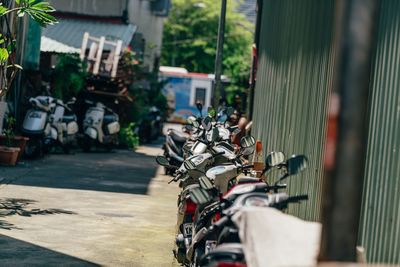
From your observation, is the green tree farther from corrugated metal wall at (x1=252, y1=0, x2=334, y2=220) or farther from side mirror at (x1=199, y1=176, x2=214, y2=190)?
side mirror at (x1=199, y1=176, x2=214, y2=190)

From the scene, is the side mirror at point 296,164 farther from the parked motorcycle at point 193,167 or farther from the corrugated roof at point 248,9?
the corrugated roof at point 248,9

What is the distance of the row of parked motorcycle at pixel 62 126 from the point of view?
827 inches

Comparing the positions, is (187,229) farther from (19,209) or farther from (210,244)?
(19,209)

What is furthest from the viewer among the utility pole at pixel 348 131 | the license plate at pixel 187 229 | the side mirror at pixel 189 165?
the side mirror at pixel 189 165

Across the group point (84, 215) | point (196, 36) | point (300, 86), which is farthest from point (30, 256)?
point (196, 36)

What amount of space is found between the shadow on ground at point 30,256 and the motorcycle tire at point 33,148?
431 inches

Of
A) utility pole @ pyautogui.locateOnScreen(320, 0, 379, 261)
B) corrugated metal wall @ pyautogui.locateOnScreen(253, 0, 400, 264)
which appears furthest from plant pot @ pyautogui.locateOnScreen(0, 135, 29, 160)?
utility pole @ pyautogui.locateOnScreen(320, 0, 379, 261)

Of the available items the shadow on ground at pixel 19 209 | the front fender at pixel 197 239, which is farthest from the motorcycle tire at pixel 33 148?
the front fender at pixel 197 239

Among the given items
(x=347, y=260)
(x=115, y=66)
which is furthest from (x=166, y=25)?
(x=347, y=260)

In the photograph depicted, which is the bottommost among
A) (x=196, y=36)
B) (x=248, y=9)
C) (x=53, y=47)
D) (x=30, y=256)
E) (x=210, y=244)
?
(x=30, y=256)

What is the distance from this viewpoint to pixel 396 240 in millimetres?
6051

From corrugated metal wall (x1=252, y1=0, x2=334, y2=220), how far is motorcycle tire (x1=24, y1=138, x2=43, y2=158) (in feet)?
29.8

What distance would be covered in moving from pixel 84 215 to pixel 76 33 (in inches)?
787

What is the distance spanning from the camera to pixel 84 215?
12.7 m
